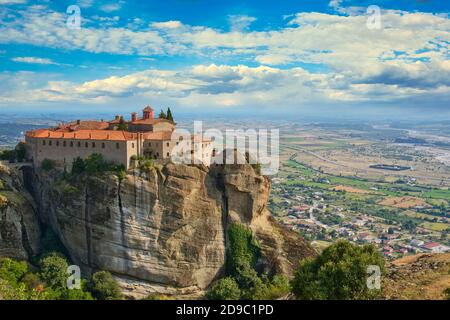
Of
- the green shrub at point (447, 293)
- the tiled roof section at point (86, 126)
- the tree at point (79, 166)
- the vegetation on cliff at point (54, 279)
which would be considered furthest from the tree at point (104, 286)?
the green shrub at point (447, 293)

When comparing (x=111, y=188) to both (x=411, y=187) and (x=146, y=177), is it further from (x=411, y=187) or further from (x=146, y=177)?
(x=411, y=187)

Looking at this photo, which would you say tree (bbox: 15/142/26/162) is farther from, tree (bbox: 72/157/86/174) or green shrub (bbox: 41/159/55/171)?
tree (bbox: 72/157/86/174)

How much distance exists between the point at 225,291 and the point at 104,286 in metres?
10.7

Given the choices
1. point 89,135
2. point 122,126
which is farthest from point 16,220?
point 122,126

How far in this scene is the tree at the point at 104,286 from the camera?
3934 cm

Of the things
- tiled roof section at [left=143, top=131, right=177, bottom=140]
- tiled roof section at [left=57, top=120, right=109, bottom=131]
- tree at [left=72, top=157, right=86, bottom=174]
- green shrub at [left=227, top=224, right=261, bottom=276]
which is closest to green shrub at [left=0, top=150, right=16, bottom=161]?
tiled roof section at [left=57, top=120, right=109, bottom=131]

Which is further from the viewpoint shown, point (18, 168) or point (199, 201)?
point (18, 168)

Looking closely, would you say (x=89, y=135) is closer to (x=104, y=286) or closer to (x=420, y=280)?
(x=104, y=286)

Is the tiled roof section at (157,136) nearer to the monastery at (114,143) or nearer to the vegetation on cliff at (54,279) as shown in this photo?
the monastery at (114,143)

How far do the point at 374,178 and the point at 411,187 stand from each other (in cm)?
1759

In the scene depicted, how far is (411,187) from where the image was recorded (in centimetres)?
14825

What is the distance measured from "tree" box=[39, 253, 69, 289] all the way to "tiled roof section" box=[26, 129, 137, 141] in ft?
40.7

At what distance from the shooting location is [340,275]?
24609mm
